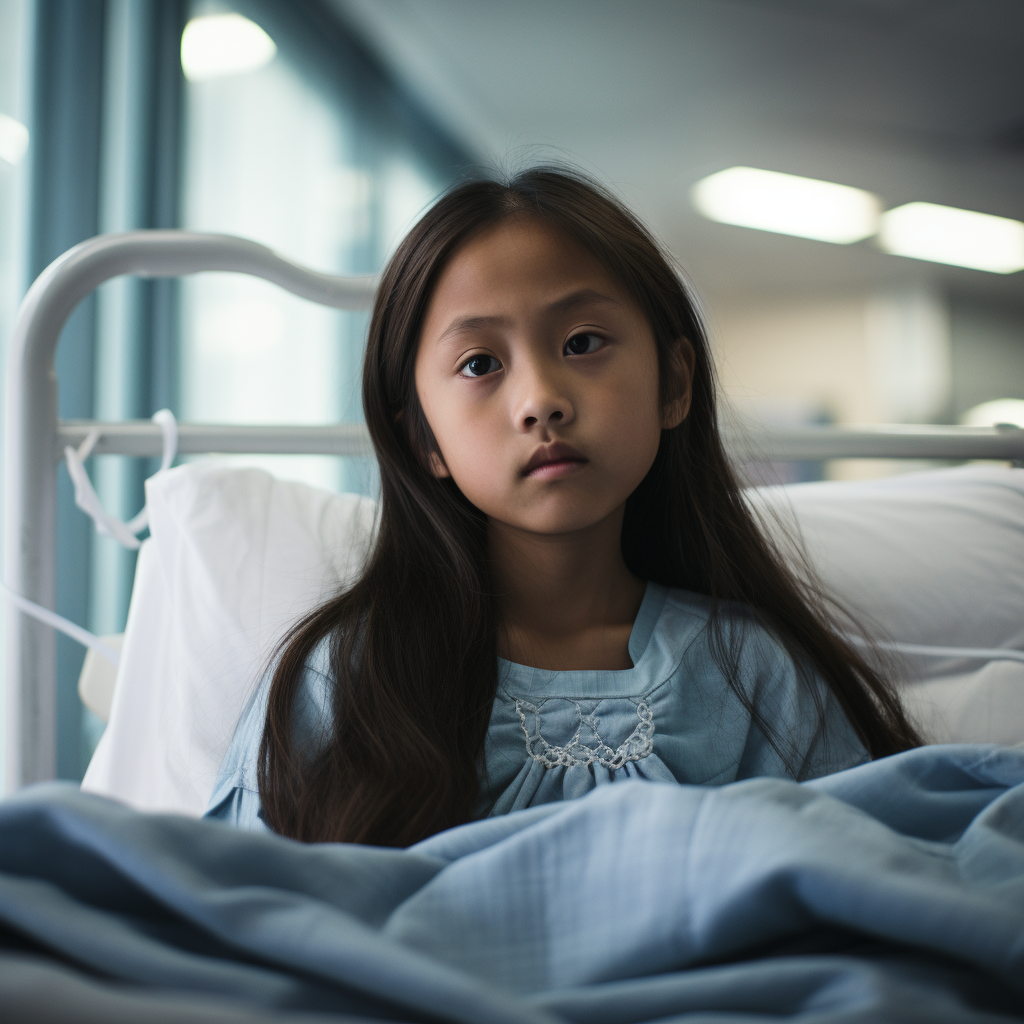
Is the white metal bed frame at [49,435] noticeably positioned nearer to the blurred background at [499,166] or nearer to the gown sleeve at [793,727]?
the blurred background at [499,166]

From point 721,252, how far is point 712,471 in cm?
406

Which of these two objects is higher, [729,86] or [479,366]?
[729,86]

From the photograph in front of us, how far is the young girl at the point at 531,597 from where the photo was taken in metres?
0.66

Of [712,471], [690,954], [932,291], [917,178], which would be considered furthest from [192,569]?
[932,291]

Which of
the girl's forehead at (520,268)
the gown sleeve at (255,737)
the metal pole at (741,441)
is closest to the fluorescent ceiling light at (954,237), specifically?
the metal pole at (741,441)

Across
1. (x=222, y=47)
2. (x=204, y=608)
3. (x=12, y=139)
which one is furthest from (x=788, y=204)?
(x=204, y=608)

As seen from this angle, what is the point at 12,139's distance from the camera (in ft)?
4.58

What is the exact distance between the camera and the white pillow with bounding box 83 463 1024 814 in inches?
31.2

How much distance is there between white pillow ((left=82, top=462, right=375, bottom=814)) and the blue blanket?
43 cm

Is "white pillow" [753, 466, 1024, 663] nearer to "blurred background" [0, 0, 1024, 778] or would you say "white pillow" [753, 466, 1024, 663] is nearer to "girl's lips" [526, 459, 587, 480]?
"blurred background" [0, 0, 1024, 778]

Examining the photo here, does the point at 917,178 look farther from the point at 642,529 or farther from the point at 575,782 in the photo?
the point at 575,782

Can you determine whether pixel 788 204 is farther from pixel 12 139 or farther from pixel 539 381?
pixel 539 381

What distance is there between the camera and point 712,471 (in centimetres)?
87

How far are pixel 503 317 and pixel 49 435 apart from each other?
0.42 m
